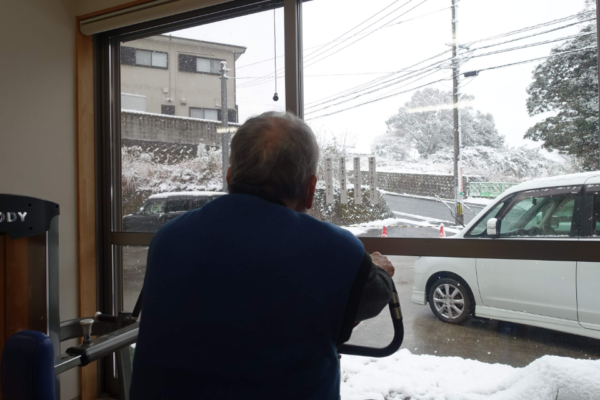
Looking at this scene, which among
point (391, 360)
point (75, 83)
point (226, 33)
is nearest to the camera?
point (391, 360)

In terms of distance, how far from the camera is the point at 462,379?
5.50 ft

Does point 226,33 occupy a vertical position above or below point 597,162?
above

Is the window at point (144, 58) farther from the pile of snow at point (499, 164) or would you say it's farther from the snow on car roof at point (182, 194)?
the pile of snow at point (499, 164)

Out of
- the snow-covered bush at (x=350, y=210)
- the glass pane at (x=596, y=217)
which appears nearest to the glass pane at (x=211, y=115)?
the snow-covered bush at (x=350, y=210)

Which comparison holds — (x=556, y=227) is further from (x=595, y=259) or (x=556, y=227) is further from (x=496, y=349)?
(x=496, y=349)

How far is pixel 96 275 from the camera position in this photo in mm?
2479

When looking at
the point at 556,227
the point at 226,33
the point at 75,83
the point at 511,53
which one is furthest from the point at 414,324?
the point at 75,83

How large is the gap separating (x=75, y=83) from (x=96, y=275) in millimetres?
1194

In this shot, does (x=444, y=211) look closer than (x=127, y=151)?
Yes

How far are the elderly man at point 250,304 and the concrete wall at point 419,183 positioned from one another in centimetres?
97

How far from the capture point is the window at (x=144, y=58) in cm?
237

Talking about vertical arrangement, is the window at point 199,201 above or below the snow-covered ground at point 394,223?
above

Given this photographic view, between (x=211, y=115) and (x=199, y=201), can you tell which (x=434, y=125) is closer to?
(x=211, y=115)

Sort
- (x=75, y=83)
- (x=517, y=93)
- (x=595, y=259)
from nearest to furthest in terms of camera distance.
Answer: (x=595, y=259) → (x=517, y=93) → (x=75, y=83)
